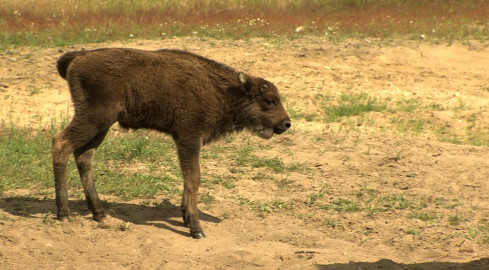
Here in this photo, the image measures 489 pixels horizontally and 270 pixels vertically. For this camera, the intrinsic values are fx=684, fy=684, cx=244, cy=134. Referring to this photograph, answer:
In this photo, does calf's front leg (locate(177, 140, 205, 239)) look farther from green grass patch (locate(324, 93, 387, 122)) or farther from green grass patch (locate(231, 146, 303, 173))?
green grass patch (locate(324, 93, 387, 122))

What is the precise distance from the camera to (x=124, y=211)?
24.1 feet

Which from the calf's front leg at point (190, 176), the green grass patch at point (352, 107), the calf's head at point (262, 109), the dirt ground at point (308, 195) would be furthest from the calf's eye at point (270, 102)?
the green grass patch at point (352, 107)

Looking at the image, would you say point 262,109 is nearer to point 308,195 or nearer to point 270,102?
point 270,102

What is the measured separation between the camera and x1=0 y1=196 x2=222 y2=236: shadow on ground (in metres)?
7.01

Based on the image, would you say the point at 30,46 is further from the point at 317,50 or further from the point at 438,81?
the point at 438,81

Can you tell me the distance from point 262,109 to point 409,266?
238cm

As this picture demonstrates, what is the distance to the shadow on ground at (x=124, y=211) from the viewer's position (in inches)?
276

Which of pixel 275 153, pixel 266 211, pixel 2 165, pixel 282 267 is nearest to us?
pixel 282 267

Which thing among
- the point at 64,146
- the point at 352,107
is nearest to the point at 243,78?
the point at 64,146

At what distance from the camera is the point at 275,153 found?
9.38 meters

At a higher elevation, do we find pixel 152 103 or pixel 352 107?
pixel 152 103

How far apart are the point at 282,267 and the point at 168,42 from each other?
837 cm

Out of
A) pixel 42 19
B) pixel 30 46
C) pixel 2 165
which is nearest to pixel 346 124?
pixel 2 165

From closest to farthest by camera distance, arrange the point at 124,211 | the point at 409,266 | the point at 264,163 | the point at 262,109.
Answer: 1. the point at 409,266
2. the point at 124,211
3. the point at 262,109
4. the point at 264,163
